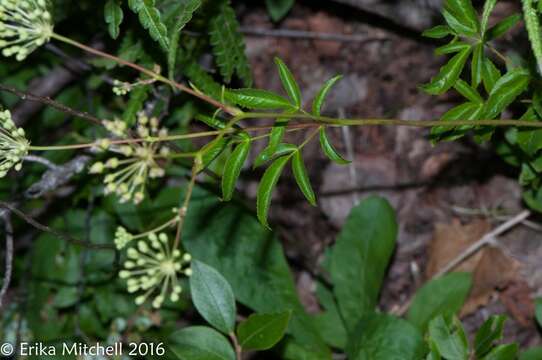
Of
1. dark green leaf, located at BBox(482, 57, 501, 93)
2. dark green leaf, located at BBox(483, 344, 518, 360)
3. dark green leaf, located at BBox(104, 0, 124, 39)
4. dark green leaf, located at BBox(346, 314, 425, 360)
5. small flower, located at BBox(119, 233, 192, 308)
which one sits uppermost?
dark green leaf, located at BBox(104, 0, 124, 39)

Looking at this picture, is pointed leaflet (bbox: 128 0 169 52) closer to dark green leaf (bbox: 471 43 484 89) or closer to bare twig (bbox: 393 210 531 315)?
dark green leaf (bbox: 471 43 484 89)

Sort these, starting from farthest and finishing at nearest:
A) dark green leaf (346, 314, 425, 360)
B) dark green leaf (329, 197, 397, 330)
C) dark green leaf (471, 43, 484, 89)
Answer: dark green leaf (329, 197, 397, 330) < dark green leaf (346, 314, 425, 360) < dark green leaf (471, 43, 484, 89)

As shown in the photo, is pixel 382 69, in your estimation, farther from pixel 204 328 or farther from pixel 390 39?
pixel 204 328

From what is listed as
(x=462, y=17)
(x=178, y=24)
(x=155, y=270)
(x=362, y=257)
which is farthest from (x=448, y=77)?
(x=362, y=257)

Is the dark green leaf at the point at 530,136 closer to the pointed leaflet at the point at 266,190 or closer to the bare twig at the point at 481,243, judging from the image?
the pointed leaflet at the point at 266,190

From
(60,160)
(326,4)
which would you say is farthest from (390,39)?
(60,160)

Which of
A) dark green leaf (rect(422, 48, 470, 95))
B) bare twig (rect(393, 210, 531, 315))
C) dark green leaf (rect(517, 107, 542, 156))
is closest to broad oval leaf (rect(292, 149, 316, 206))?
dark green leaf (rect(422, 48, 470, 95))

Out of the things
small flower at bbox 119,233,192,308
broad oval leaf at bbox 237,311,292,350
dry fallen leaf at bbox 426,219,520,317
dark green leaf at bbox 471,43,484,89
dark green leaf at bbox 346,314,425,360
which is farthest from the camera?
dry fallen leaf at bbox 426,219,520,317
